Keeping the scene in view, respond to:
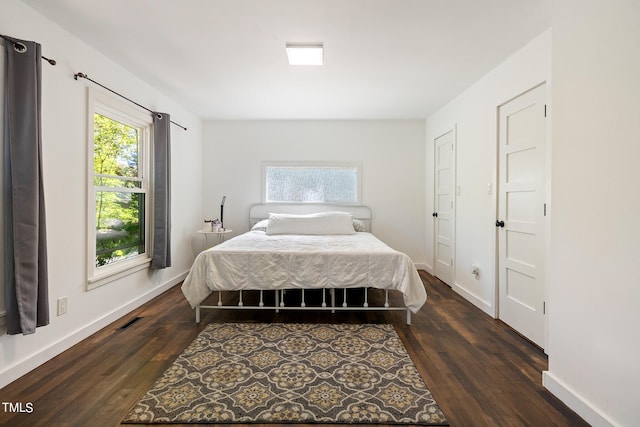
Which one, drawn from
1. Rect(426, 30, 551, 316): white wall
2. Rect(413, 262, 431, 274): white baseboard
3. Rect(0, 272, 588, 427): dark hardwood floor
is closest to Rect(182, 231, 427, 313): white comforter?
Rect(0, 272, 588, 427): dark hardwood floor

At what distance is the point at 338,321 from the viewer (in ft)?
8.66

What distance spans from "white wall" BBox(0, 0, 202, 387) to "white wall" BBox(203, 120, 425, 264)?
1897 millimetres

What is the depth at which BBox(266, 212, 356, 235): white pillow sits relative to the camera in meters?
3.84

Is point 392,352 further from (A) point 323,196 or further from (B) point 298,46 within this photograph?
(A) point 323,196

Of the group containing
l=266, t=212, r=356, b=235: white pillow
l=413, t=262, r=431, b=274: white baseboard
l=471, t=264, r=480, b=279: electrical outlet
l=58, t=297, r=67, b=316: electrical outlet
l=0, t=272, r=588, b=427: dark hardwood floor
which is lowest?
l=0, t=272, r=588, b=427: dark hardwood floor

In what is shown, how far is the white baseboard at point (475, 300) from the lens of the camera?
280 centimetres

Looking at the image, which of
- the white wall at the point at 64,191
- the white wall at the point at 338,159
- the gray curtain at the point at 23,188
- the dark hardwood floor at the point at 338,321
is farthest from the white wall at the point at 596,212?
the white wall at the point at 64,191

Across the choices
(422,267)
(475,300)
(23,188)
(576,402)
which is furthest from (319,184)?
(576,402)

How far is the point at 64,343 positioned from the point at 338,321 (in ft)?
6.77

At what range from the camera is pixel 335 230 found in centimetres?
388

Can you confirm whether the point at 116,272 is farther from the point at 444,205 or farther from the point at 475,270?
the point at 444,205

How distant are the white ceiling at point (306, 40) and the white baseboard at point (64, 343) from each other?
2241 millimetres

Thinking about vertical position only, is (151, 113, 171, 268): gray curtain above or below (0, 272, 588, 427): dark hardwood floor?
above

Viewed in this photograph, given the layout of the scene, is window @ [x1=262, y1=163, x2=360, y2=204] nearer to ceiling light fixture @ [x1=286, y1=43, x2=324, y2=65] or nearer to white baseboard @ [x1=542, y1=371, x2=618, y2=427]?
ceiling light fixture @ [x1=286, y1=43, x2=324, y2=65]
